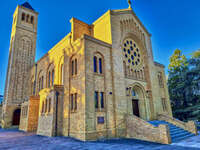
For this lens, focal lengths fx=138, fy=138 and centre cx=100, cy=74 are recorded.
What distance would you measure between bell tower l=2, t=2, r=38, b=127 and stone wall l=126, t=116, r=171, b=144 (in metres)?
18.3

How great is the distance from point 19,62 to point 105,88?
21.7m

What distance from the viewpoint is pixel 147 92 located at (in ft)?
55.5

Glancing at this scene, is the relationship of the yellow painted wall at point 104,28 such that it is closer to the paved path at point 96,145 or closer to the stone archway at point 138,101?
the stone archway at point 138,101

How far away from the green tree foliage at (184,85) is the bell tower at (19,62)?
82.0ft

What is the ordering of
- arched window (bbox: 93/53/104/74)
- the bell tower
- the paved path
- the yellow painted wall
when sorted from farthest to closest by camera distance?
the bell tower < the yellow painted wall < arched window (bbox: 93/53/104/74) < the paved path

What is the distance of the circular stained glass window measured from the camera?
16469 mm

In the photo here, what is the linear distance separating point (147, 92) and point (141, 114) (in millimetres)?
2813

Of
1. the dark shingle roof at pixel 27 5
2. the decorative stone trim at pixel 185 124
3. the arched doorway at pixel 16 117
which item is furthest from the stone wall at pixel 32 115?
the dark shingle roof at pixel 27 5

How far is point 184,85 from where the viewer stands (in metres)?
21.2

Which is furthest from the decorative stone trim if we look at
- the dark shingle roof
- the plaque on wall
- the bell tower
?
the dark shingle roof

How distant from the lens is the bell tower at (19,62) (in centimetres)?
2434

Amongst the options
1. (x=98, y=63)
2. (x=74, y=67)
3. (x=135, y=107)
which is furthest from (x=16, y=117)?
(x=135, y=107)

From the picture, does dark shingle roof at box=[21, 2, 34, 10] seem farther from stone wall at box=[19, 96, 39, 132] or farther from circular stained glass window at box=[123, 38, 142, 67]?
circular stained glass window at box=[123, 38, 142, 67]

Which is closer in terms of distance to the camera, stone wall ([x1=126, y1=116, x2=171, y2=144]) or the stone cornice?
stone wall ([x1=126, y1=116, x2=171, y2=144])
